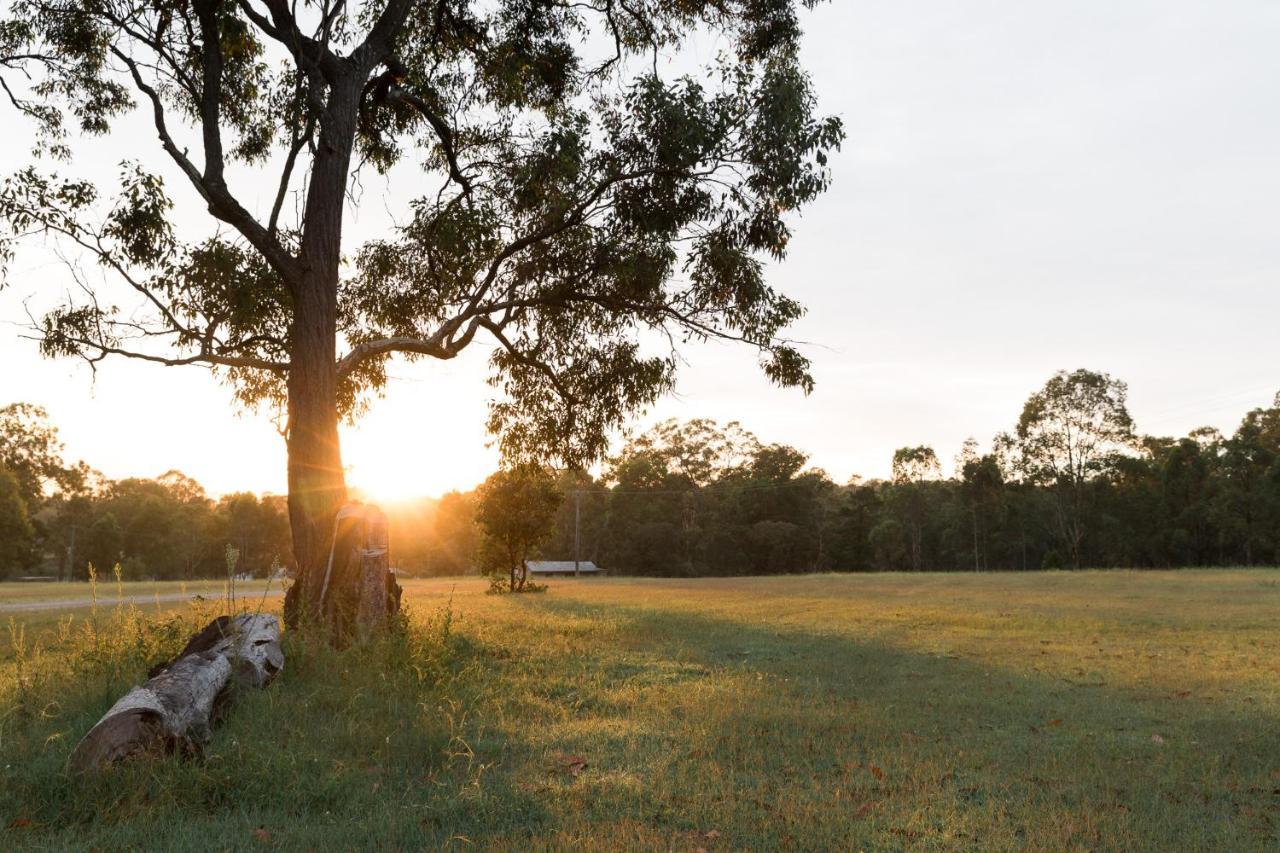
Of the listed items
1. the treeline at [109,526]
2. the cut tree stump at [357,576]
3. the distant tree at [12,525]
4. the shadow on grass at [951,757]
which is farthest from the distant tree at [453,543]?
the shadow on grass at [951,757]

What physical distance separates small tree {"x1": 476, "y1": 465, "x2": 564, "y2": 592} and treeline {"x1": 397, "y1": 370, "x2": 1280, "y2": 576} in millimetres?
25125

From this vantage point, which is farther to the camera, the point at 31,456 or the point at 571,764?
the point at 31,456

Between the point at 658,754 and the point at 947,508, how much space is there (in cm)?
8724

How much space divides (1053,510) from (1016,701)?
77328 mm

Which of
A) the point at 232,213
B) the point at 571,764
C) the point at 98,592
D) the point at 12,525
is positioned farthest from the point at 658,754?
the point at 12,525

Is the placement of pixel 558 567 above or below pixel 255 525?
below

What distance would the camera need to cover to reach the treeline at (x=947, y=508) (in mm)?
67625

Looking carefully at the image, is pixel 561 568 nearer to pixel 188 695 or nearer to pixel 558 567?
pixel 558 567

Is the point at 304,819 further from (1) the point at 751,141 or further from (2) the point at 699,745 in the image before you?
(1) the point at 751,141

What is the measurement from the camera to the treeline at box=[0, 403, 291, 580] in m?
71.2

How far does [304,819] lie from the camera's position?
4.73 meters

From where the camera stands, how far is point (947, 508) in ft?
286

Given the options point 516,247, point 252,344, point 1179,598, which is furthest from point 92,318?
point 1179,598

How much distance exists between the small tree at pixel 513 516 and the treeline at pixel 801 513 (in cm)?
3607
